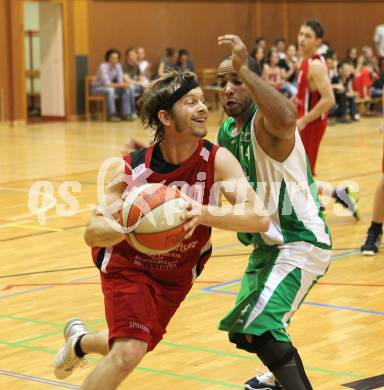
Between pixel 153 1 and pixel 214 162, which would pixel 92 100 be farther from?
pixel 214 162

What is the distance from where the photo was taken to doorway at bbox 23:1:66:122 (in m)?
22.3

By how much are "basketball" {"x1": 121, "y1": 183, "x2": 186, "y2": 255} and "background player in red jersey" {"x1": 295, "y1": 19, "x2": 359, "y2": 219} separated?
564 cm

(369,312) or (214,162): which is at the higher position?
(214,162)

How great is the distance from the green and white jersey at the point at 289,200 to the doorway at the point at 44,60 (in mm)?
18482

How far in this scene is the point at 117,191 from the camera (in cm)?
421

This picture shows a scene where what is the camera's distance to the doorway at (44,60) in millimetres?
22266

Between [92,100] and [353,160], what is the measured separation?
32.0 ft

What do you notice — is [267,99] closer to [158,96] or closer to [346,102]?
[158,96]

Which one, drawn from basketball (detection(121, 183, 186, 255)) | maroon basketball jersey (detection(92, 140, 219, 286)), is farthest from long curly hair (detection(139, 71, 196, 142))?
basketball (detection(121, 183, 186, 255))

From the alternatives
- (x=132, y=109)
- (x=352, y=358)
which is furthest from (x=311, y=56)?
(x=132, y=109)

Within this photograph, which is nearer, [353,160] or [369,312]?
[369,312]

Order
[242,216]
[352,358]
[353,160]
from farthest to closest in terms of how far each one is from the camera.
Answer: [353,160] < [352,358] < [242,216]

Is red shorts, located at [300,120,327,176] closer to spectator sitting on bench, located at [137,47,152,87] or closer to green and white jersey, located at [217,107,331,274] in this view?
green and white jersey, located at [217,107,331,274]

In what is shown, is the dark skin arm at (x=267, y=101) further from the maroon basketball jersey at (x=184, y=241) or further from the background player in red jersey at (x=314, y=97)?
the background player in red jersey at (x=314, y=97)
